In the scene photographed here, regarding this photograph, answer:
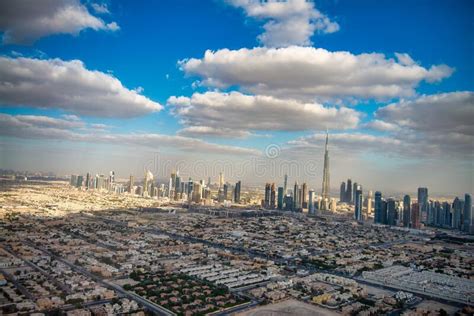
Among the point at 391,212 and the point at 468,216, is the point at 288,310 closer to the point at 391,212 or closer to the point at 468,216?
the point at 391,212

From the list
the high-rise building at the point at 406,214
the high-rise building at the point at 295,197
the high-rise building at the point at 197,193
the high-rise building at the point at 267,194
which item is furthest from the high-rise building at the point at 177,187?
the high-rise building at the point at 406,214

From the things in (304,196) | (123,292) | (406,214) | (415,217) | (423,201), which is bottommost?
(123,292)

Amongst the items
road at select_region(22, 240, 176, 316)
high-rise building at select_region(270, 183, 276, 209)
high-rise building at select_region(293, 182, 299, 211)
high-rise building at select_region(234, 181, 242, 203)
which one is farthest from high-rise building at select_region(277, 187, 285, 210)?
road at select_region(22, 240, 176, 316)

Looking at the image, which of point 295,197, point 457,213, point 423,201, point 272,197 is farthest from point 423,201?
point 272,197

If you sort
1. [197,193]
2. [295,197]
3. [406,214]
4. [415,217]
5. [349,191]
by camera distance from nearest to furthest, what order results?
[415,217] → [406,214] → [295,197] → [197,193] → [349,191]

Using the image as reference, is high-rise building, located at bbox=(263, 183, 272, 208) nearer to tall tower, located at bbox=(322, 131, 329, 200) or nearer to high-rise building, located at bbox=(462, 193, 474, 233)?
tall tower, located at bbox=(322, 131, 329, 200)

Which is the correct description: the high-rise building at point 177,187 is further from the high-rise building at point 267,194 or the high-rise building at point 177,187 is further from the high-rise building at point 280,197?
the high-rise building at point 280,197

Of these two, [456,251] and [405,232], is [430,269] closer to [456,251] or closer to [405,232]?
[456,251]
